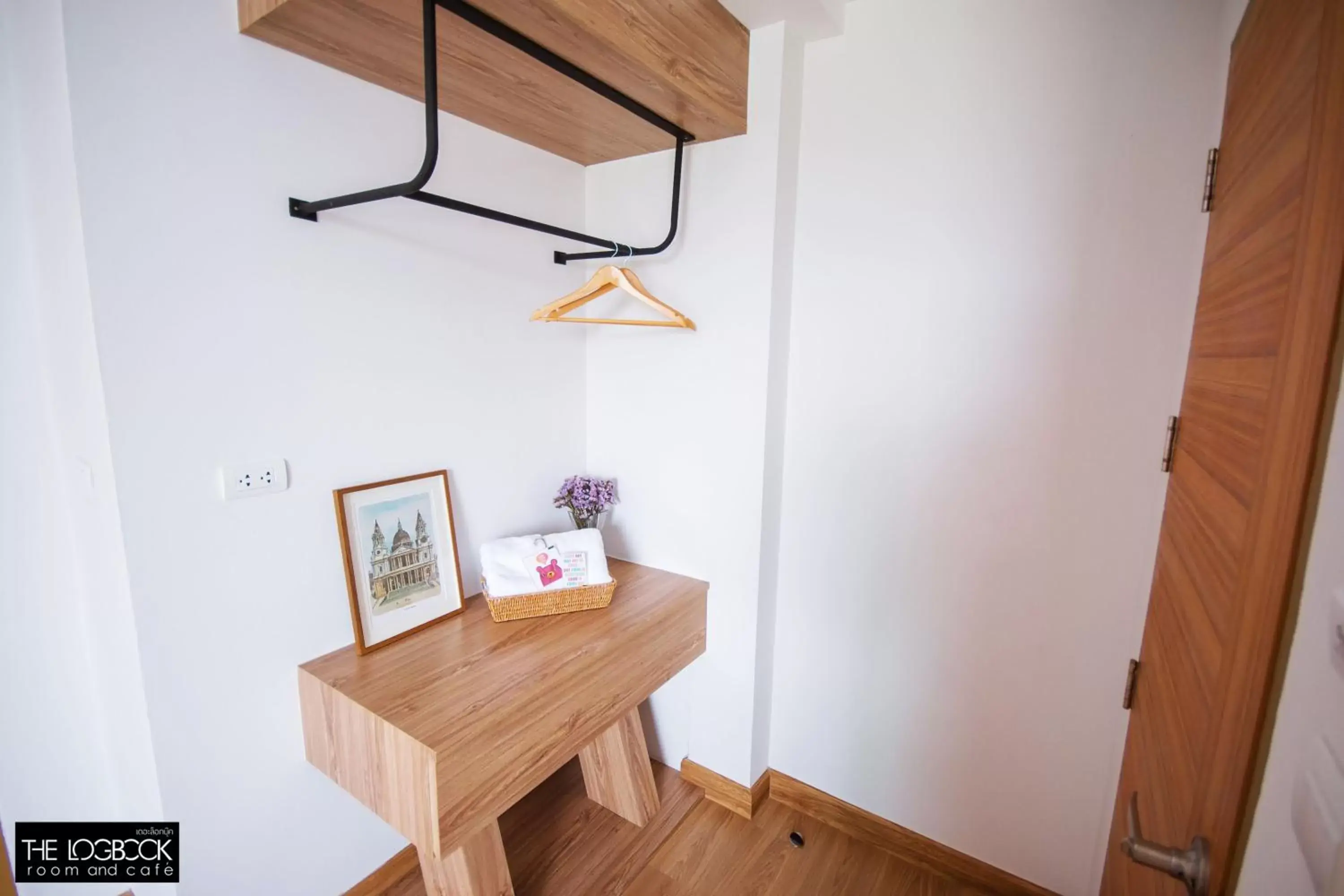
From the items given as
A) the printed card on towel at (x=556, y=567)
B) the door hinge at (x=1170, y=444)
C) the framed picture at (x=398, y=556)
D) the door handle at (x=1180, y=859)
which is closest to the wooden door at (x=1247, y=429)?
the door handle at (x=1180, y=859)

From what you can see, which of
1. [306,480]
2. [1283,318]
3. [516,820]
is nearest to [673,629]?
[516,820]

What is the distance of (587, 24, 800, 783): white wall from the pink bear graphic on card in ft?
1.43

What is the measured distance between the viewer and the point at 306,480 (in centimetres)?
137

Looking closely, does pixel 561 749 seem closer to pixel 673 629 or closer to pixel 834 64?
pixel 673 629

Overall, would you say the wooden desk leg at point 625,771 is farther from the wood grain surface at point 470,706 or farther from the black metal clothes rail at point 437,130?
the black metal clothes rail at point 437,130

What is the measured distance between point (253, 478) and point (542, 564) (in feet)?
2.45

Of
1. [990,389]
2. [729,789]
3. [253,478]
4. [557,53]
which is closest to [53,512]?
[253,478]

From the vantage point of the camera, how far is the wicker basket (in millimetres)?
1629

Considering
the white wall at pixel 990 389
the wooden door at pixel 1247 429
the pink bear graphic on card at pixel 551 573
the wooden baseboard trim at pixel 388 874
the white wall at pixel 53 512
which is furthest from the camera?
the pink bear graphic on card at pixel 551 573

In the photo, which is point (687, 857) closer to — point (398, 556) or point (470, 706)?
point (470, 706)

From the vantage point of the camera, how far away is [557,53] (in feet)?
4.25

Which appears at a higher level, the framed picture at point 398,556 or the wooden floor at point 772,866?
the framed picture at point 398,556

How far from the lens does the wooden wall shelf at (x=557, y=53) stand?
1.14m

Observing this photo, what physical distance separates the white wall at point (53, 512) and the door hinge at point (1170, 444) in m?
2.18
